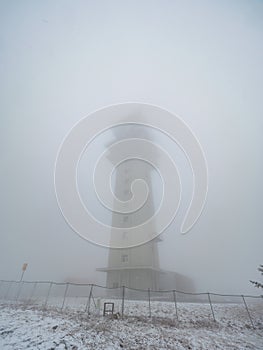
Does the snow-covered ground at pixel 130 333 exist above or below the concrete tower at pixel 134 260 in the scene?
below

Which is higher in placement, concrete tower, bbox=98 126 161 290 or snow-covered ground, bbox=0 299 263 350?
concrete tower, bbox=98 126 161 290

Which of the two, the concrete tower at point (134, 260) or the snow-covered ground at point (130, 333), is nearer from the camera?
the snow-covered ground at point (130, 333)

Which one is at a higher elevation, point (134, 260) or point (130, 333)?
point (134, 260)

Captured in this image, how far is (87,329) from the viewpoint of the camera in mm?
6375

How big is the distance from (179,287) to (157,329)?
2044cm

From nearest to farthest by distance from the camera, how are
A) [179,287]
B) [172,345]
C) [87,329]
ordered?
1. [172,345]
2. [87,329]
3. [179,287]

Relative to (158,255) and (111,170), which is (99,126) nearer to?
(111,170)

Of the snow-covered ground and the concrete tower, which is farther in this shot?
the concrete tower

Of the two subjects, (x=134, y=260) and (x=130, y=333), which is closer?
(x=130, y=333)

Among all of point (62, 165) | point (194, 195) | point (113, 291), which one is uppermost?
point (62, 165)

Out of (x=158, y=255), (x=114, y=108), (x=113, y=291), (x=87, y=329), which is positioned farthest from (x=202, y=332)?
(x=114, y=108)

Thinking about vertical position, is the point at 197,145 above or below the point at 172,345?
above

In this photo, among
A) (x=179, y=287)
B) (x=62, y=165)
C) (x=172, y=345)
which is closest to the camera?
(x=172, y=345)

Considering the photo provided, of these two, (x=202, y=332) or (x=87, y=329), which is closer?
(x=87, y=329)
